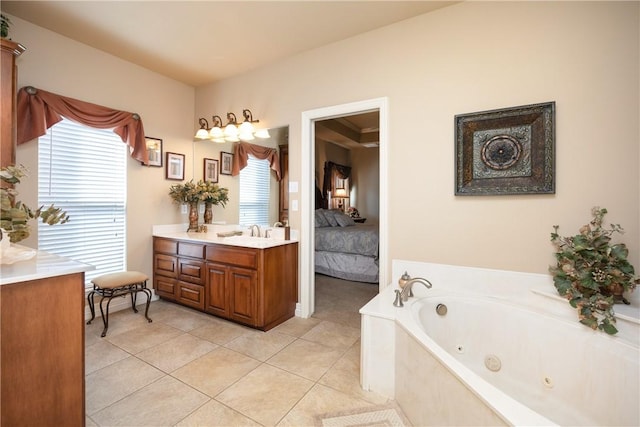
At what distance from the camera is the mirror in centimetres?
309

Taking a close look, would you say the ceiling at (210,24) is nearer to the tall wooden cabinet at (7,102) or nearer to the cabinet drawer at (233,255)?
the tall wooden cabinet at (7,102)

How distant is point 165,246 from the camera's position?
3.29 m

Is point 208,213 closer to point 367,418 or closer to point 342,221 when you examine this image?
point 342,221

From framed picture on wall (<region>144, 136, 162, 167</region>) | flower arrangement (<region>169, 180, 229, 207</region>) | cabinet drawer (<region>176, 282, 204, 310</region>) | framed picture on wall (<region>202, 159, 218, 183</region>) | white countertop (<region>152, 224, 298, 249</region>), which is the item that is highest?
framed picture on wall (<region>144, 136, 162, 167</region>)

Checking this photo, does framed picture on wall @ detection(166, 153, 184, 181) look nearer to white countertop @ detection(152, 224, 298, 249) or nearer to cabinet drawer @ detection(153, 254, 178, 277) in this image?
white countertop @ detection(152, 224, 298, 249)

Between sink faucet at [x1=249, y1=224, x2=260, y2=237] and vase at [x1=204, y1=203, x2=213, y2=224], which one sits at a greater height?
vase at [x1=204, y1=203, x2=213, y2=224]

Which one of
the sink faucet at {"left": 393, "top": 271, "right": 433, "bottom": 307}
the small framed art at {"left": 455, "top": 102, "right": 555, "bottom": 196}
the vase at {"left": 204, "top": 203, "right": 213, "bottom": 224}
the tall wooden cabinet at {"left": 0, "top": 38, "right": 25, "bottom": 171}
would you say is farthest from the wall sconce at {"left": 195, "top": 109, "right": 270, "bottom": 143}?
the sink faucet at {"left": 393, "top": 271, "right": 433, "bottom": 307}

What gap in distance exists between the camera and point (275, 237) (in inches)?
122

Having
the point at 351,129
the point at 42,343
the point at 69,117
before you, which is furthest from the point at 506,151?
the point at 351,129

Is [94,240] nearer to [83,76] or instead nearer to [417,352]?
[83,76]

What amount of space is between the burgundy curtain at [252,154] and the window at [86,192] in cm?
118

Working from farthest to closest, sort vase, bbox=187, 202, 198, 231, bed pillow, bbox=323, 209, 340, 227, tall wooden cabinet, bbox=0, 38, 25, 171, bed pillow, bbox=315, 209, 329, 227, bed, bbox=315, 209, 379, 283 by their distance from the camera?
bed pillow, bbox=323, 209, 340, 227 → bed pillow, bbox=315, 209, 329, 227 → bed, bbox=315, 209, 379, 283 → vase, bbox=187, 202, 198, 231 → tall wooden cabinet, bbox=0, 38, 25, 171

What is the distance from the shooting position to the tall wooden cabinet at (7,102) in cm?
185

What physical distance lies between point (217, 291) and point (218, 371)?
3.17 feet
